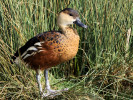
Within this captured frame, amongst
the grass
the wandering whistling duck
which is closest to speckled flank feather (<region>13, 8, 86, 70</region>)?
the wandering whistling duck

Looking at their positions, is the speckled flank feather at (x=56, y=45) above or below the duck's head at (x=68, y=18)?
below

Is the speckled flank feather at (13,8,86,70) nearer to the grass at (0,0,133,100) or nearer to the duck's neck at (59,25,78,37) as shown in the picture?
the duck's neck at (59,25,78,37)

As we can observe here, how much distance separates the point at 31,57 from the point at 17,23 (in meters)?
0.53

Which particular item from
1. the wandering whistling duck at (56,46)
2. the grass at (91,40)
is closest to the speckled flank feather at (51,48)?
the wandering whistling duck at (56,46)

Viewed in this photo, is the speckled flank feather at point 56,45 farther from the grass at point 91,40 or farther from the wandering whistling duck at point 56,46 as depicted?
the grass at point 91,40

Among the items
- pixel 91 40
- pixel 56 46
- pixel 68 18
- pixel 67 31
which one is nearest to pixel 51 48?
pixel 56 46

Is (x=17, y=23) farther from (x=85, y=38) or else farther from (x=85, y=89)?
(x=85, y=89)

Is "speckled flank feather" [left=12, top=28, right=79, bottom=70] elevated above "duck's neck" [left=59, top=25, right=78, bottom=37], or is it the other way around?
"duck's neck" [left=59, top=25, right=78, bottom=37]

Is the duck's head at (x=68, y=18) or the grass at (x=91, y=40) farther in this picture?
the grass at (x=91, y=40)

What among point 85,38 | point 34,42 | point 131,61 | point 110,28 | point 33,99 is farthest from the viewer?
point 85,38

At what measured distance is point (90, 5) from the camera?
10.2 ft

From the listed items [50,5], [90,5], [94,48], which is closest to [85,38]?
[94,48]

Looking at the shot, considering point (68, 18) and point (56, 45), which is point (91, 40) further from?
point (56, 45)

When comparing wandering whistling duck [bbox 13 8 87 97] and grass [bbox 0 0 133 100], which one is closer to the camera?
wandering whistling duck [bbox 13 8 87 97]
